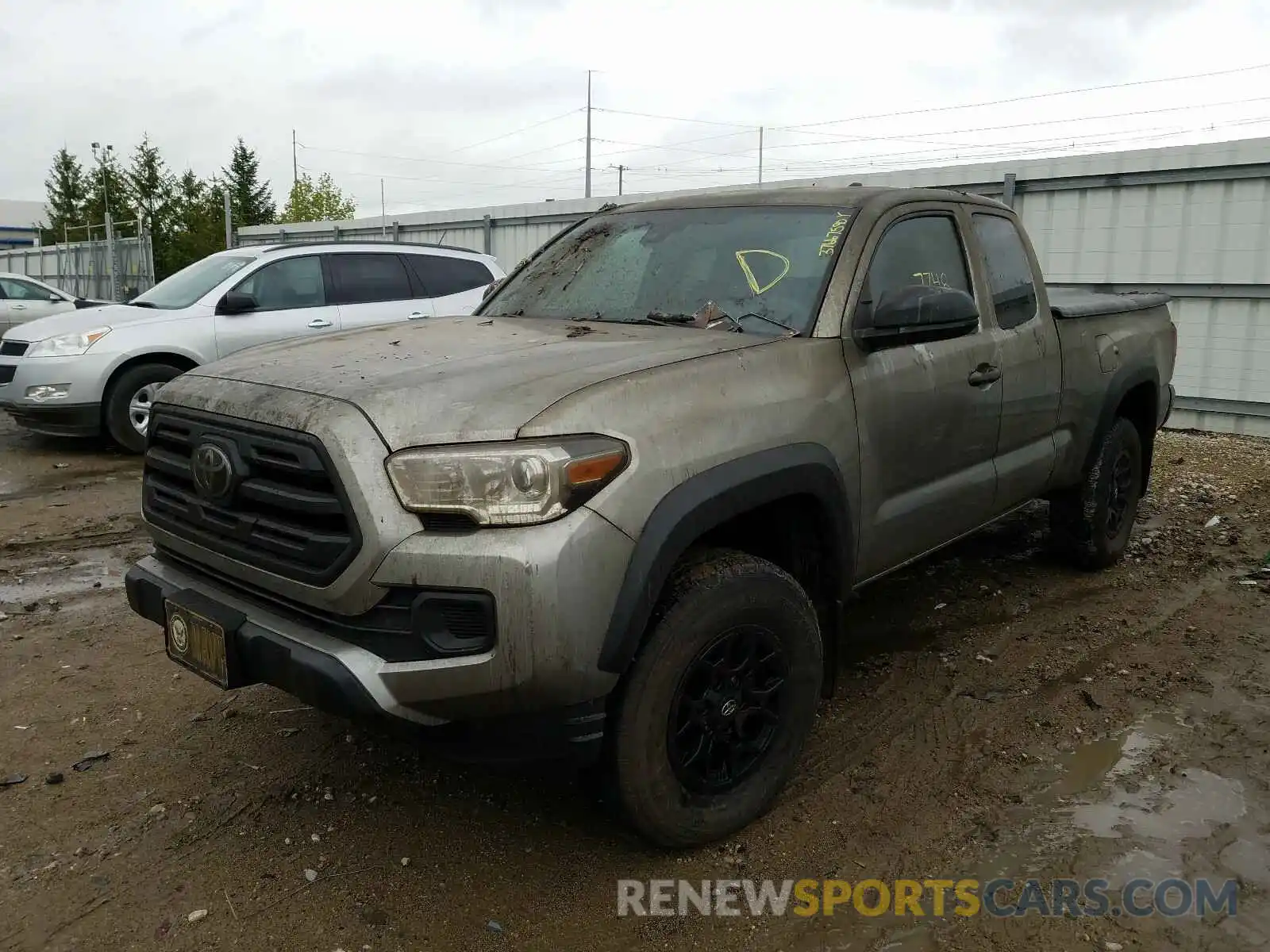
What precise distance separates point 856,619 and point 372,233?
16.6m

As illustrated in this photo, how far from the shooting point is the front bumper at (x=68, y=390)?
25.3 ft

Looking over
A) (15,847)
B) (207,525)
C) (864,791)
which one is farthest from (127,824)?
(864,791)

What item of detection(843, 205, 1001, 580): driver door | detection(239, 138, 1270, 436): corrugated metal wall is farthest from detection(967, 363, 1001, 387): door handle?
detection(239, 138, 1270, 436): corrugated metal wall

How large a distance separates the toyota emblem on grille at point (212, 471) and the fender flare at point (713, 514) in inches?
42.1

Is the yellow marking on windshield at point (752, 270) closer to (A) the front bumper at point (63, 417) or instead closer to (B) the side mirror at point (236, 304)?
(B) the side mirror at point (236, 304)

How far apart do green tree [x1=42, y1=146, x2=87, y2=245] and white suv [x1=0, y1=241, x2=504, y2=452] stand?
4430 cm

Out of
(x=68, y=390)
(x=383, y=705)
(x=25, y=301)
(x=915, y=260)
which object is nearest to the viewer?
(x=383, y=705)

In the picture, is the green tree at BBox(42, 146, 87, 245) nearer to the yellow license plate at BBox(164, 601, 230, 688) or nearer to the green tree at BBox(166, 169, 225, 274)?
the green tree at BBox(166, 169, 225, 274)

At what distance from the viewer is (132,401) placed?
7.92 m

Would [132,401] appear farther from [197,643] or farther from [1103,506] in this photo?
[1103,506]

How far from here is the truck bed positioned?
4492 millimetres

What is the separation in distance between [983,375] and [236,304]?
20.8 feet

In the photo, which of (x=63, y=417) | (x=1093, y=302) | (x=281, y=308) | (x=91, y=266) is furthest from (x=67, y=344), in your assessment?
(x=91, y=266)

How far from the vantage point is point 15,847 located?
9.05ft
